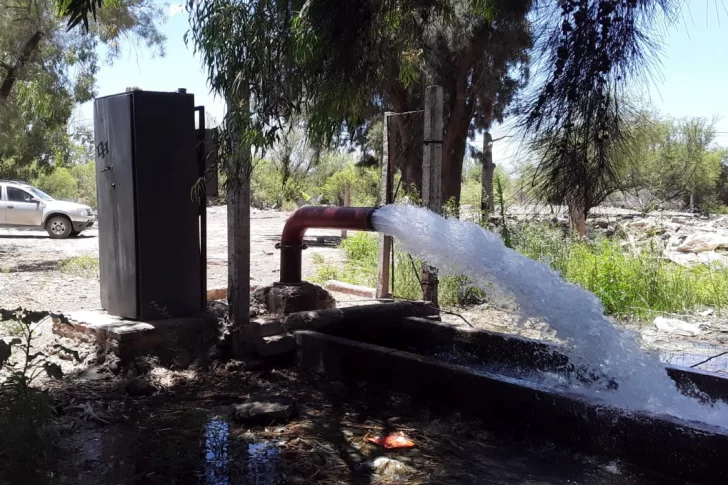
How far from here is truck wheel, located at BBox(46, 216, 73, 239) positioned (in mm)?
16578

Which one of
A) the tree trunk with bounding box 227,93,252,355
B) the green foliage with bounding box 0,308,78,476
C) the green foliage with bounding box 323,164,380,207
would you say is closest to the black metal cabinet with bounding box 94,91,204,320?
the tree trunk with bounding box 227,93,252,355

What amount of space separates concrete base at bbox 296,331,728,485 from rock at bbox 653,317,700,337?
3751mm

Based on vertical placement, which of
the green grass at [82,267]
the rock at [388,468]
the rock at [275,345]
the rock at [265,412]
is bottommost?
the rock at [388,468]

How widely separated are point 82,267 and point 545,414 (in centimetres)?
825

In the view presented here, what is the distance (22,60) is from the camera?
11.6 meters

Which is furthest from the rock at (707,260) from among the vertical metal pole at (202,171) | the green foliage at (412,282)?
the vertical metal pole at (202,171)

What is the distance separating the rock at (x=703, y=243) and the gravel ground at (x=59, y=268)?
9.66 m

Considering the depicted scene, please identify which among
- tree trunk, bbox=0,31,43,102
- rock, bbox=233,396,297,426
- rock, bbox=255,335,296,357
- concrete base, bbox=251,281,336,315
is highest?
tree trunk, bbox=0,31,43,102

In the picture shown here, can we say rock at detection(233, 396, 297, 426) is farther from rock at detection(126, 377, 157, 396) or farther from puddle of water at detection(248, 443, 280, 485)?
rock at detection(126, 377, 157, 396)

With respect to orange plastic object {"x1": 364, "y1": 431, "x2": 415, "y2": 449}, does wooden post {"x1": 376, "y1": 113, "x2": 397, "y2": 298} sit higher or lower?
higher

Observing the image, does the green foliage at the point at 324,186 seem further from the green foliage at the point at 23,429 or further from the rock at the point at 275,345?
the green foliage at the point at 23,429

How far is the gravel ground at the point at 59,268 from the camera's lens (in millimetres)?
7246

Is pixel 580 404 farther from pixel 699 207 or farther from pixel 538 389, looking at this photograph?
pixel 699 207

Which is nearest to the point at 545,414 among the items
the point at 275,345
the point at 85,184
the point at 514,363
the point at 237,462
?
the point at 514,363
